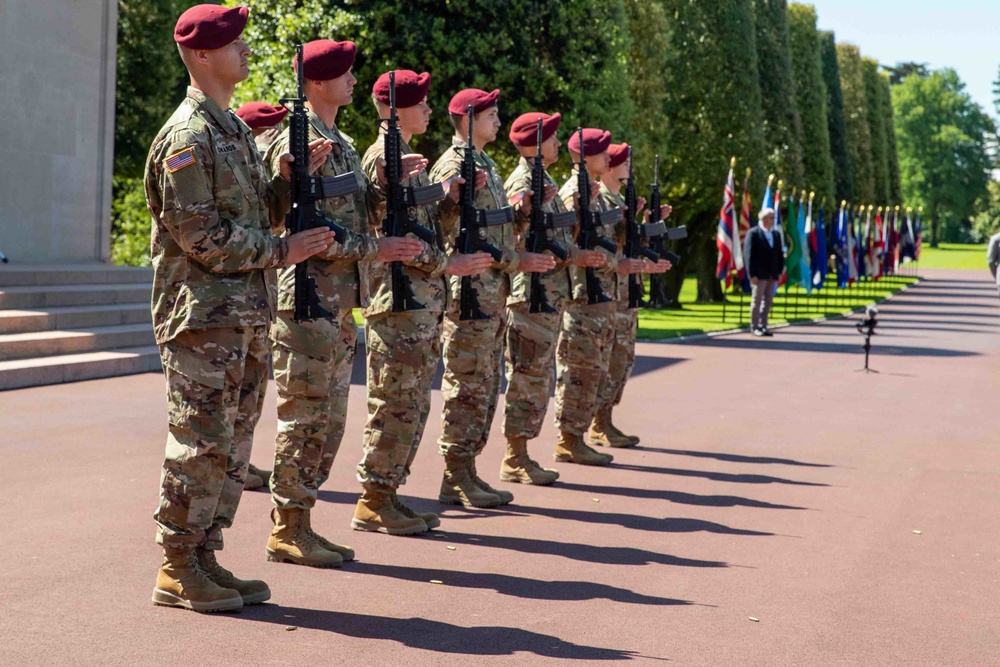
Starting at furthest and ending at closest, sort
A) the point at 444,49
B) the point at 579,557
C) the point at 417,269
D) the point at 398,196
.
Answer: the point at 444,49 < the point at 417,269 < the point at 579,557 < the point at 398,196

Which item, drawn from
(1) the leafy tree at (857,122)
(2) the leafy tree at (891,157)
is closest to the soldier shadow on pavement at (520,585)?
(1) the leafy tree at (857,122)

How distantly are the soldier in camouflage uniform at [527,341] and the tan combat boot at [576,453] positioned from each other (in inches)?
32.1

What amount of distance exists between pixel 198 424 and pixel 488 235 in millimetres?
2875

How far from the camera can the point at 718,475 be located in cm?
930

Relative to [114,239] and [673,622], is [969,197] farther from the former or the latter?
[673,622]

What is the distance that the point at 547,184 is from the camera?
841 centimetres

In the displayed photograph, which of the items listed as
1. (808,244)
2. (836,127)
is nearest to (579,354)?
(808,244)

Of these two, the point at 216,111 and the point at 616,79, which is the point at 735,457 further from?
the point at 616,79

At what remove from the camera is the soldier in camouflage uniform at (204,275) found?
4.96 metres

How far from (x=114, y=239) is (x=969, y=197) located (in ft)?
341

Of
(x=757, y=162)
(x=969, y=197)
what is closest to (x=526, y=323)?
(x=757, y=162)

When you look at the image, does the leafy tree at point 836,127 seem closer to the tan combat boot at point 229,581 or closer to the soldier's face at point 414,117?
the soldier's face at point 414,117

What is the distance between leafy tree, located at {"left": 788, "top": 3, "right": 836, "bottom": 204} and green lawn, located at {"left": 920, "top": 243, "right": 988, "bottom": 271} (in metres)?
34.2

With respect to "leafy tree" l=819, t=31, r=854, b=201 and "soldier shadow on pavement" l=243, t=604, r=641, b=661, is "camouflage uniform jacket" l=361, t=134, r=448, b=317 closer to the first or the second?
"soldier shadow on pavement" l=243, t=604, r=641, b=661
